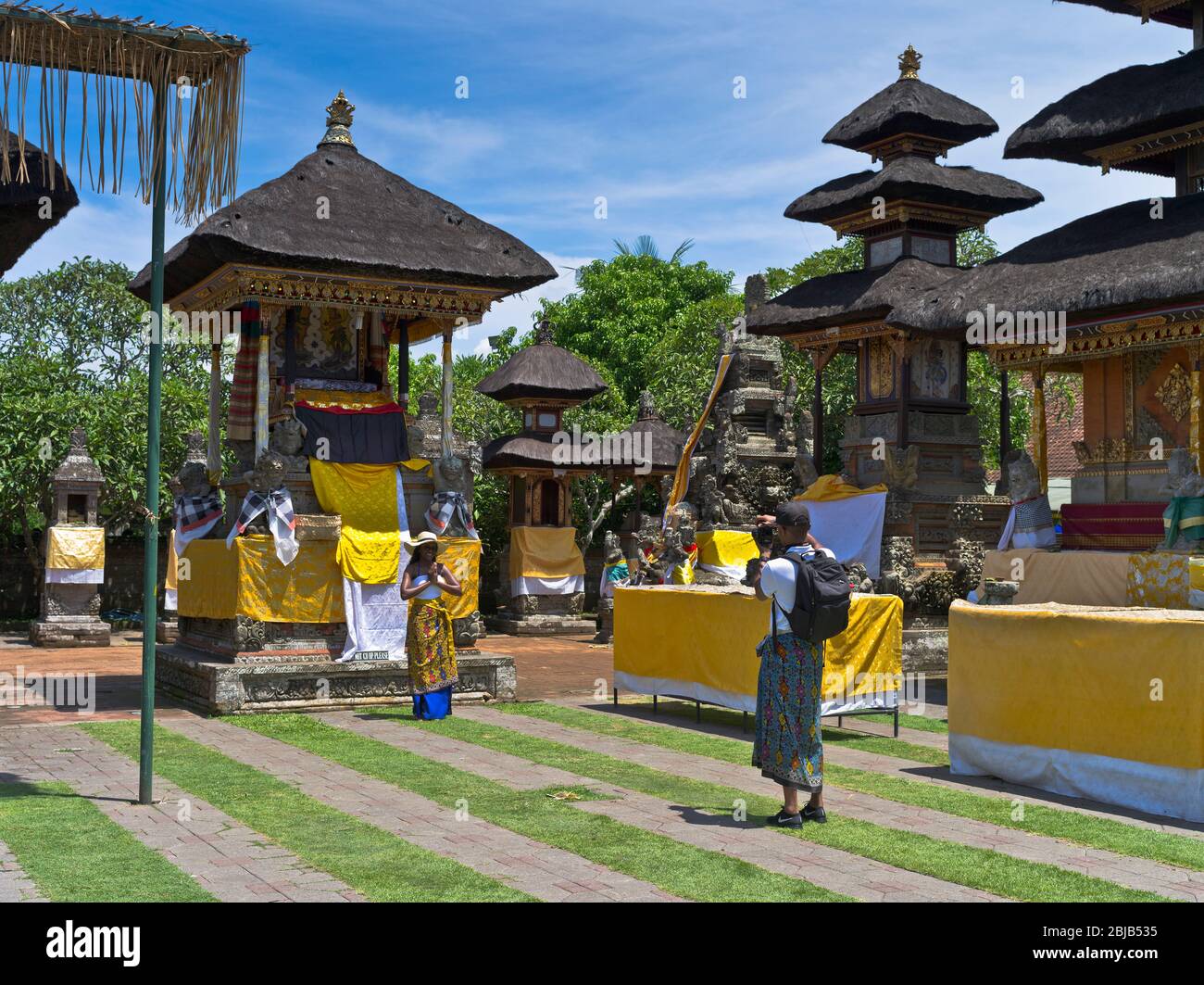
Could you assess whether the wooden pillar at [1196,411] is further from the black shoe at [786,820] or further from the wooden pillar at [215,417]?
the wooden pillar at [215,417]

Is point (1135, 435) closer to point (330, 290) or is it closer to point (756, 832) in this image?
point (330, 290)

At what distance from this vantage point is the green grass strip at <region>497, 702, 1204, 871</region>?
744 cm

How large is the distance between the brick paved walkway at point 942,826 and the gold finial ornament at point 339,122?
28.9 feet

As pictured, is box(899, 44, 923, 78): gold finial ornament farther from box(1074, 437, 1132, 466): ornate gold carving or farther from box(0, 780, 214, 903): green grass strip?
box(0, 780, 214, 903): green grass strip

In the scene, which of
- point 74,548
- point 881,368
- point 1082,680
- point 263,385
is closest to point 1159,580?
point 1082,680

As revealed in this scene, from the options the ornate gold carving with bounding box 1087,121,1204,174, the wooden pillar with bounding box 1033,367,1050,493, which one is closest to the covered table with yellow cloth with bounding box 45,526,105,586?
the wooden pillar with bounding box 1033,367,1050,493

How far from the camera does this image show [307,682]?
14266 millimetres

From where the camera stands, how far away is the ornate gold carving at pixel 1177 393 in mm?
17781

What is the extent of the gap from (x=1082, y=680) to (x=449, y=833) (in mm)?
4484

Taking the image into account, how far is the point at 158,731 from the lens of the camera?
12.3m

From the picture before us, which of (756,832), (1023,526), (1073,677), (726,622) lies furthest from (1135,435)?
(756,832)

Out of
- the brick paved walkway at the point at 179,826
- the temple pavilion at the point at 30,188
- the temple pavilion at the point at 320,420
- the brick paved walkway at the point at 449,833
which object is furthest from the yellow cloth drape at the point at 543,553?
the temple pavilion at the point at 30,188

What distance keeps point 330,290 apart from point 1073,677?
981 centimetres

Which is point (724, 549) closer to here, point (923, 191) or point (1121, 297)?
point (923, 191)
